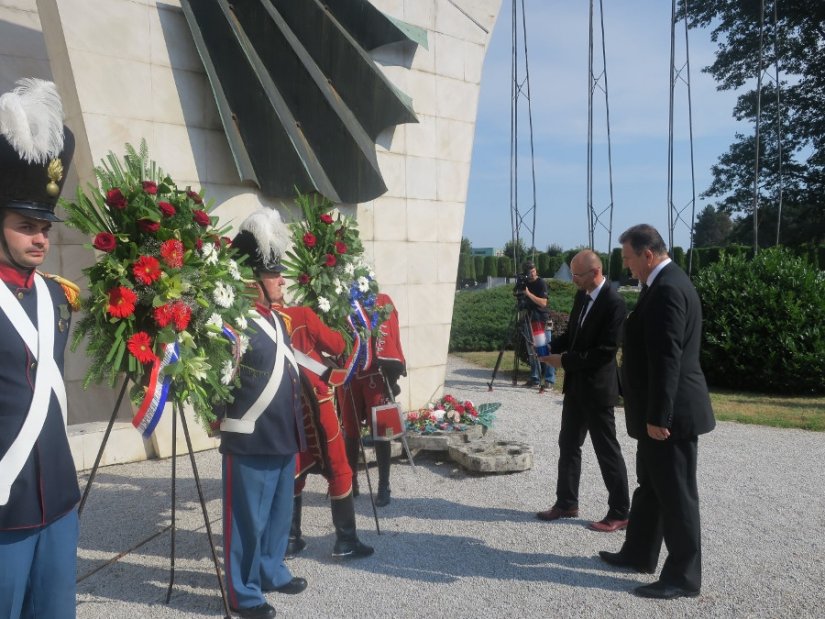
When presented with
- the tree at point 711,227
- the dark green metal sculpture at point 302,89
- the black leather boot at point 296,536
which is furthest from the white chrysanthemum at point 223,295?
the tree at point 711,227

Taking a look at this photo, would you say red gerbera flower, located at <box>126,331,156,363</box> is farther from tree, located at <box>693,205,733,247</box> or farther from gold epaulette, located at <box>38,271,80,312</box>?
tree, located at <box>693,205,733,247</box>

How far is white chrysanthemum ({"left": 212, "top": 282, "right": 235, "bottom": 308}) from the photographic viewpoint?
3.48 metres

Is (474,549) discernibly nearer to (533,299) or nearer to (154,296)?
(154,296)

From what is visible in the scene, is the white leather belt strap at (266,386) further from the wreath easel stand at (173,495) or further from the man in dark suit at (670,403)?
the man in dark suit at (670,403)

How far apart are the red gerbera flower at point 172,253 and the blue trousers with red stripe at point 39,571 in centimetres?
119

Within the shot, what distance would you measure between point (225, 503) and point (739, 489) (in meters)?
4.41

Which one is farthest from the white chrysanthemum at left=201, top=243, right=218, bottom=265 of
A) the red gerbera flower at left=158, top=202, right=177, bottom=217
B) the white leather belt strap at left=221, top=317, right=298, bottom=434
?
the white leather belt strap at left=221, top=317, right=298, bottom=434

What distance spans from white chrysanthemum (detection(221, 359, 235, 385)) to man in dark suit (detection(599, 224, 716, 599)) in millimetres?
2203

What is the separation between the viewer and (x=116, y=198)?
10.9 ft

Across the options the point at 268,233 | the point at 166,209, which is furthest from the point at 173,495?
the point at 166,209

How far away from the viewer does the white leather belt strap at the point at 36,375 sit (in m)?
2.45

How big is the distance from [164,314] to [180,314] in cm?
7

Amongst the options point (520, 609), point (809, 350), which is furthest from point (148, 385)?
point (809, 350)

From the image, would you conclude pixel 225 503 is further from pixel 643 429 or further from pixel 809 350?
pixel 809 350
